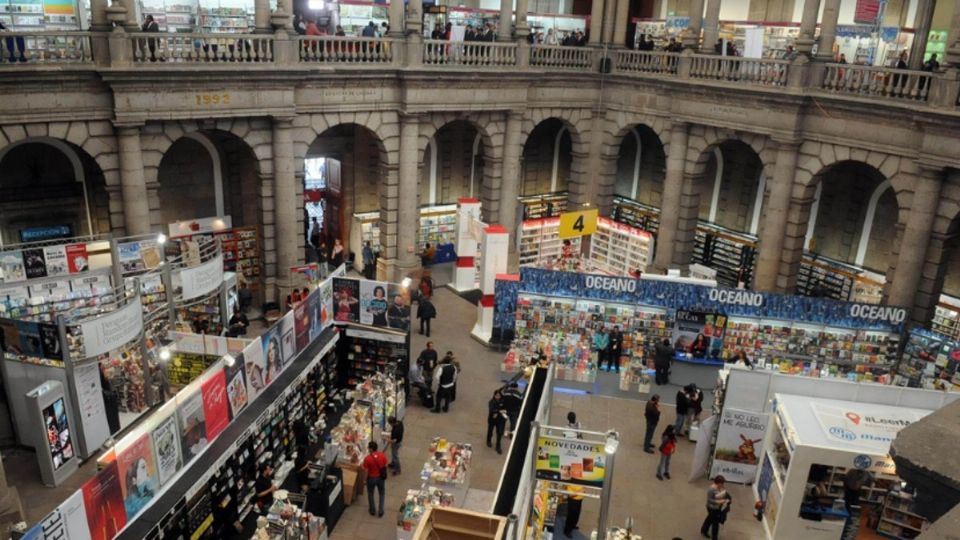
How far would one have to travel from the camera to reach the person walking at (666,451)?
16.8 m

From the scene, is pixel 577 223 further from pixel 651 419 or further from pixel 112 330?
→ pixel 112 330

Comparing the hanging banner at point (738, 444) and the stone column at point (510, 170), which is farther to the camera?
the stone column at point (510, 170)

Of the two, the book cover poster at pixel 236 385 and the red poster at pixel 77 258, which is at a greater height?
the red poster at pixel 77 258

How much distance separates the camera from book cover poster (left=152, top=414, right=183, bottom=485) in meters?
12.4

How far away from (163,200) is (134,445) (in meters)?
14.8

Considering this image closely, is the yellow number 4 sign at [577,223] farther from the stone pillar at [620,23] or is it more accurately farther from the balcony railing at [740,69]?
the stone pillar at [620,23]

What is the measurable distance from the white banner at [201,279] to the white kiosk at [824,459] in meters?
13.9

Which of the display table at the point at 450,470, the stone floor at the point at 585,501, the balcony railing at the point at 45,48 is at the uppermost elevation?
the balcony railing at the point at 45,48

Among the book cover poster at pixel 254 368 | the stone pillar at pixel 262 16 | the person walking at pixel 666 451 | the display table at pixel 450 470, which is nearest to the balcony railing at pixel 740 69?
the person walking at pixel 666 451

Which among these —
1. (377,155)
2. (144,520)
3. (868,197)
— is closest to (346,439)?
(144,520)

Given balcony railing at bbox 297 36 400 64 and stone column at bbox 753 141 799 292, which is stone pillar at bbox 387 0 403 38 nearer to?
balcony railing at bbox 297 36 400 64

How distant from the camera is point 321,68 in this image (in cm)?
2273

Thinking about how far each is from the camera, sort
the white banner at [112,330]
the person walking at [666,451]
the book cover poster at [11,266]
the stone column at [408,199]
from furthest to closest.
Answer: the stone column at [408,199]
the book cover poster at [11,266]
the person walking at [666,451]
the white banner at [112,330]

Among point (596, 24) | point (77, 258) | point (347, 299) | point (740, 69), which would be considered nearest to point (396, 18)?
point (596, 24)
